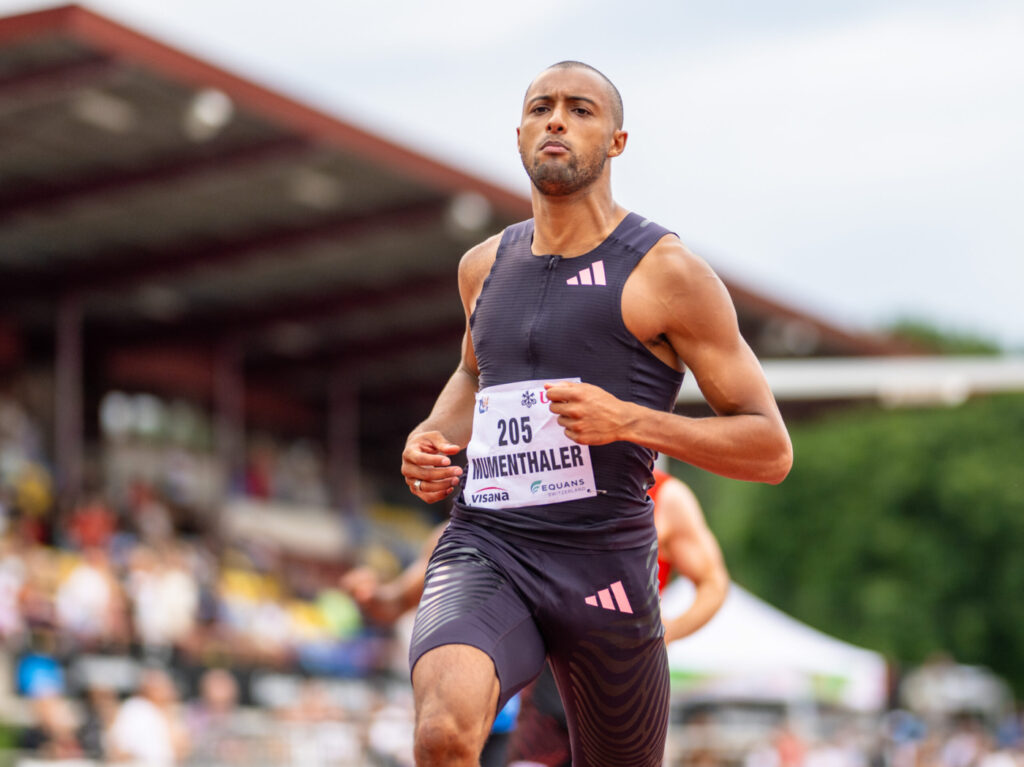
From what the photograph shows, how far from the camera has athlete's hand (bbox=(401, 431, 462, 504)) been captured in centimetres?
475

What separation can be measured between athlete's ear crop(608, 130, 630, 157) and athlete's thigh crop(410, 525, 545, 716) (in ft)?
3.93

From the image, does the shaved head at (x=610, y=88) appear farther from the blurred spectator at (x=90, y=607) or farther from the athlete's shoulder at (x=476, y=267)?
the blurred spectator at (x=90, y=607)

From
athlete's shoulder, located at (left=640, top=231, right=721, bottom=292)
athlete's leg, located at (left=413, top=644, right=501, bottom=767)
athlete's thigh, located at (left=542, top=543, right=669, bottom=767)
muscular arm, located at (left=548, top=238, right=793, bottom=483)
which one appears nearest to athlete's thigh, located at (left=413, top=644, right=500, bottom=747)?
athlete's leg, located at (left=413, top=644, right=501, bottom=767)

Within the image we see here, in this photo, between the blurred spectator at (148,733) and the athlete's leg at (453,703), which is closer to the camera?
the athlete's leg at (453,703)

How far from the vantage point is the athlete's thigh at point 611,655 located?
15.3 ft

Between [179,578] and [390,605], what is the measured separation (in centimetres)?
1406

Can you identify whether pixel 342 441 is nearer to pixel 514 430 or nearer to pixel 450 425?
pixel 450 425

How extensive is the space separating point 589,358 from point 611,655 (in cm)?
85

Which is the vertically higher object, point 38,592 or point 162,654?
point 38,592

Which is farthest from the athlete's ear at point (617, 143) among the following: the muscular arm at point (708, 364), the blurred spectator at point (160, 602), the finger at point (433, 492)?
the blurred spectator at point (160, 602)

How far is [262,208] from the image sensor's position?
26.2 meters

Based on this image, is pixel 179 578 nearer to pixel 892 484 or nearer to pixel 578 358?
pixel 578 358

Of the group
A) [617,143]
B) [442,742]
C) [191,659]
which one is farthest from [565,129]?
[191,659]

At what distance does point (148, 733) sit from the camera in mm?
14523
